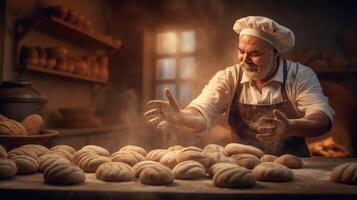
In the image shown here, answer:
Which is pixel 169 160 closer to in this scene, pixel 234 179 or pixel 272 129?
pixel 234 179

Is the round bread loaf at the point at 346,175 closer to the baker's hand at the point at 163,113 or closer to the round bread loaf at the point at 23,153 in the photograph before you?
the baker's hand at the point at 163,113

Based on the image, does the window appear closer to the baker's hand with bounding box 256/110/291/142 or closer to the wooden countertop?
the baker's hand with bounding box 256/110/291/142

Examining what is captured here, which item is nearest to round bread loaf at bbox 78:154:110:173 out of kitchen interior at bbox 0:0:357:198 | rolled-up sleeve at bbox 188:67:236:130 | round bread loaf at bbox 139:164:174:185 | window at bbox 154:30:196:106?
round bread loaf at bbox 139:164:174:185

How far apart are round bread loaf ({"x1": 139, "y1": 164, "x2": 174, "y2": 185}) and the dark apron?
1.41 m

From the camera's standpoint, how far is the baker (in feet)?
8.11

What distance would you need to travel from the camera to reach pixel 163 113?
86.5 inches

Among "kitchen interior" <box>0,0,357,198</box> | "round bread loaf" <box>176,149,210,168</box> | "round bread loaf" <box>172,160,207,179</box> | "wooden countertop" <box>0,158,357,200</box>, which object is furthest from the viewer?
"kitchen interior" <box>0,0,357,198</box>

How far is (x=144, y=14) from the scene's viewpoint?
6.39 metres

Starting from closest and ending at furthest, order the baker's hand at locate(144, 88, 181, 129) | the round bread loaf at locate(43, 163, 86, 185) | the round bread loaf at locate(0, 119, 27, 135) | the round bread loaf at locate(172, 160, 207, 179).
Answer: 1. the round bread loaf at locate(43, 163, 86, 185)
2. the round bread loaf at locate(172, 160, 207, 179)
3. the round bread loaf at locate(0, 119, 27, 135)
4. the baker's hand at locate(144, 88, 181, 129)

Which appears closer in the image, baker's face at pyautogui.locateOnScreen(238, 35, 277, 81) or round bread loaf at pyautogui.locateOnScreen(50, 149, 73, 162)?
round bread loaf at pyautogui.locateOnScreen(50, 149, 73, 162)

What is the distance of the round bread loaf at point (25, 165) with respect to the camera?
1.55 metres

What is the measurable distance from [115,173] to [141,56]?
16.7 feet

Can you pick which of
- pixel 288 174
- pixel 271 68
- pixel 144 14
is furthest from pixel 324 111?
pixel 144 14

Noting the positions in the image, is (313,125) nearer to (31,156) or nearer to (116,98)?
(31,156)
